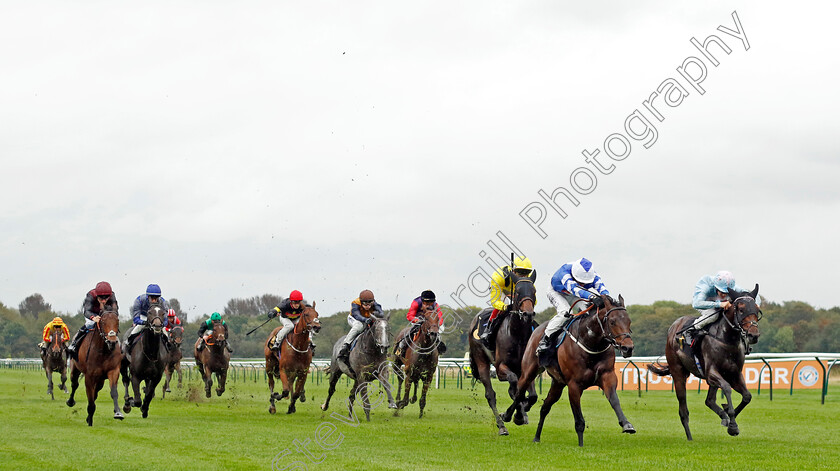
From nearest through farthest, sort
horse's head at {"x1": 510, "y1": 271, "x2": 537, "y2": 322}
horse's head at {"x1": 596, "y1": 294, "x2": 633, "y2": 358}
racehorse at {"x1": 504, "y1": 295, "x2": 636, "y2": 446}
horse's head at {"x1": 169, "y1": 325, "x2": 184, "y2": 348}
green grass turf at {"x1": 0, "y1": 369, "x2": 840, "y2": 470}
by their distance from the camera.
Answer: green grass turf at {"x1": 0, "y1": 369, "x2": 840, "y2": 470} → horse's head at {"x1": 596, "y1": 294, "x2": 633, "y2": 358} → racehorse at {"x1": 504, "y1": 295, "x2": 636, "y2": 446} → horse's head at {"x1": 510, "y1": 271, "x2": 537, "y2": 322} → horse's head at {"x1": 169, "y1": 325, "x2": 184, "y2": 348}

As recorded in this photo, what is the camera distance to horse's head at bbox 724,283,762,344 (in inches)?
494

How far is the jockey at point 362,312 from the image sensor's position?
1734cm

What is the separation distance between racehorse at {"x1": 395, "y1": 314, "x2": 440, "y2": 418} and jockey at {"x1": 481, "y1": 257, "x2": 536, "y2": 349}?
2312 mm


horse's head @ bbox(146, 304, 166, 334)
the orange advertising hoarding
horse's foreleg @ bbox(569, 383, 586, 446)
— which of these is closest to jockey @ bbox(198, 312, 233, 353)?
horse's head @ bbox(146, 304, 166, 334)

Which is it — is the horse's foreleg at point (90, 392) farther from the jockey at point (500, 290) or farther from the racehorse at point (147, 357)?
the jockey at point (500, 290)

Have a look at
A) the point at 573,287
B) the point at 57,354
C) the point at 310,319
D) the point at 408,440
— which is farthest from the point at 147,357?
the point at 57,354

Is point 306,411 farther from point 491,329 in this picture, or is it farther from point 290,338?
point 491,329

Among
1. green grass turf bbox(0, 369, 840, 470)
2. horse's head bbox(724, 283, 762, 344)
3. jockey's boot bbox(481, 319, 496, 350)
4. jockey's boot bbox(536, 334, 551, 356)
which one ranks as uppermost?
horse's head bbox(724, 283, 762, 344)

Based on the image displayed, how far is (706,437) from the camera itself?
1335 cm

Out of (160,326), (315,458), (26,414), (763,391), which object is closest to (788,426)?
(315,458)

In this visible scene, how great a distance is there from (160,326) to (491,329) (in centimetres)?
534

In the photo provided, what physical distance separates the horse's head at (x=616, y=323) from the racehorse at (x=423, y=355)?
5455 mm

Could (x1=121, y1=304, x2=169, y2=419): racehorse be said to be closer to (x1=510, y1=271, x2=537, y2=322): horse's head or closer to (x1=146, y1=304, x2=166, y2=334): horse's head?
(x1=146, y1=304, x2=166, y2=334): horse's head

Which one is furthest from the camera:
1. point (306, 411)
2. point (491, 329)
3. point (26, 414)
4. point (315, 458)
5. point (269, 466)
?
point (306, 411)
